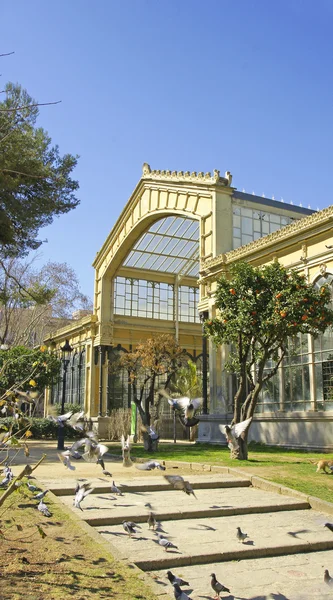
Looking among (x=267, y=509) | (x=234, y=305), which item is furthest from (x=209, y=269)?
(x=267, y=509)

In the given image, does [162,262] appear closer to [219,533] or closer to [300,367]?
[300,367]

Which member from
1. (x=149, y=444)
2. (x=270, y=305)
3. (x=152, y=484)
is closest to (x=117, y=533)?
(x=152, y=484)

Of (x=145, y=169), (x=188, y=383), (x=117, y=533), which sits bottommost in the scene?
(x=117, y=533)

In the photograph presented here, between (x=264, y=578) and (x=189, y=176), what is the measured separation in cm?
2182

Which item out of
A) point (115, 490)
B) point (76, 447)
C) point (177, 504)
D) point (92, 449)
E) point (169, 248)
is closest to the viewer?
point (92, 449)

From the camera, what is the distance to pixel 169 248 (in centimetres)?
3350

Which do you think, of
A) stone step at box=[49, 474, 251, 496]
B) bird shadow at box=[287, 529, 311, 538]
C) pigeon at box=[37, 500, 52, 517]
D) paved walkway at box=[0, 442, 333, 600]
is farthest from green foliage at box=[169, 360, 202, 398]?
pigeon at box=[37, 500, 52, 517]

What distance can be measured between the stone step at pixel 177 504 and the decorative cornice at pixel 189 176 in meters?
16.7

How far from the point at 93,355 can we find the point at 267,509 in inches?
1041

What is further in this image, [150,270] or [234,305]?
[150,270]

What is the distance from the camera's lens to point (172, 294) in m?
36.1

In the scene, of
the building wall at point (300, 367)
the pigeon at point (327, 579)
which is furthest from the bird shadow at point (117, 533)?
the building wall at point (300, 367)

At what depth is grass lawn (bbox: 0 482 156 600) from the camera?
14.4 ft

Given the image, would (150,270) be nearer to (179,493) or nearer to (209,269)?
(209,269)
